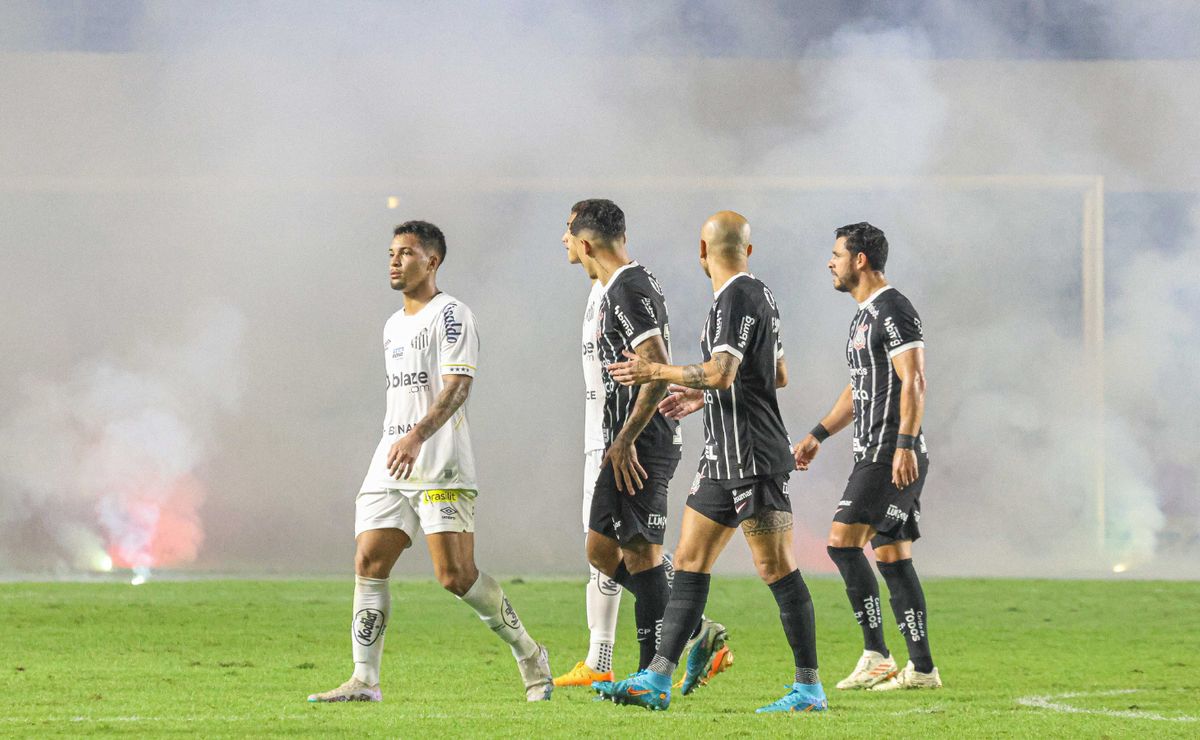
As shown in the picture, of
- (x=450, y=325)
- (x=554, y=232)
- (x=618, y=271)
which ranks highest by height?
(x=554, y=232)

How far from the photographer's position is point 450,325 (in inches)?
208

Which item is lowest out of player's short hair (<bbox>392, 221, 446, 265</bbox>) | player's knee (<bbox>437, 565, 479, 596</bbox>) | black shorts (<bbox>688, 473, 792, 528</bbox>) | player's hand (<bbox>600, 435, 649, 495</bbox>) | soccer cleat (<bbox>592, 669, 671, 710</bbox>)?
soccer cleat (<bbox>592, 669, 671, 710</bbox>)

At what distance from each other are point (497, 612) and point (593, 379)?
3.24ft

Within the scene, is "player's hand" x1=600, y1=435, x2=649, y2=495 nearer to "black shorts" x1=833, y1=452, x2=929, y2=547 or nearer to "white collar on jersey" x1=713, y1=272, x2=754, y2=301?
"white collar on jersey" x1=713, y1=272, x2=754, y2=301

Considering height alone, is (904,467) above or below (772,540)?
above

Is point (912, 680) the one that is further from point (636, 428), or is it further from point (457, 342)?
point (457, 342)

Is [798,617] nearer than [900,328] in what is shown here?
Yes

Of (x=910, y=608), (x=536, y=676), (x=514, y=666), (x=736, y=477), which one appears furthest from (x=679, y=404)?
(x=514, y=666)

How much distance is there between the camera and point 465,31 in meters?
13.9

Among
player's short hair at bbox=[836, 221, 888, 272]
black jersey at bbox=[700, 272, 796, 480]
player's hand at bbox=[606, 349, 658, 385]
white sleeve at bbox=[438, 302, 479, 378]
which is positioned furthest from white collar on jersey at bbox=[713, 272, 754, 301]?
player's short hair at bbox=[836, 221, 888, 272]

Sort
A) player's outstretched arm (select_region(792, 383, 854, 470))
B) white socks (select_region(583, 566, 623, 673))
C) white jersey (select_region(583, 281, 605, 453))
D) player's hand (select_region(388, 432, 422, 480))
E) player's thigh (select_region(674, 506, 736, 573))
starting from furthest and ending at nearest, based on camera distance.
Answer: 1. player's outstretched arm (select_region(792, 383, 854, 470))
2. white socks (select_region(583, 566, 623, 673))
3. white jersey (select_region(583, 281, 605, 453))
4. player's hand (select_region(388, 432, 422, 480))
5. player's thigh (select_region(674, 506, 736, 573))

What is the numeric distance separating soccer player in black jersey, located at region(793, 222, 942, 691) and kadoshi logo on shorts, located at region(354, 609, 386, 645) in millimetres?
1758

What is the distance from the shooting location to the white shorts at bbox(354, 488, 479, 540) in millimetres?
5184

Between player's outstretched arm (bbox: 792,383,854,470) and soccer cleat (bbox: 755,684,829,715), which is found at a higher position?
player's outstretched arm (bbox: 792,383,854,470)
